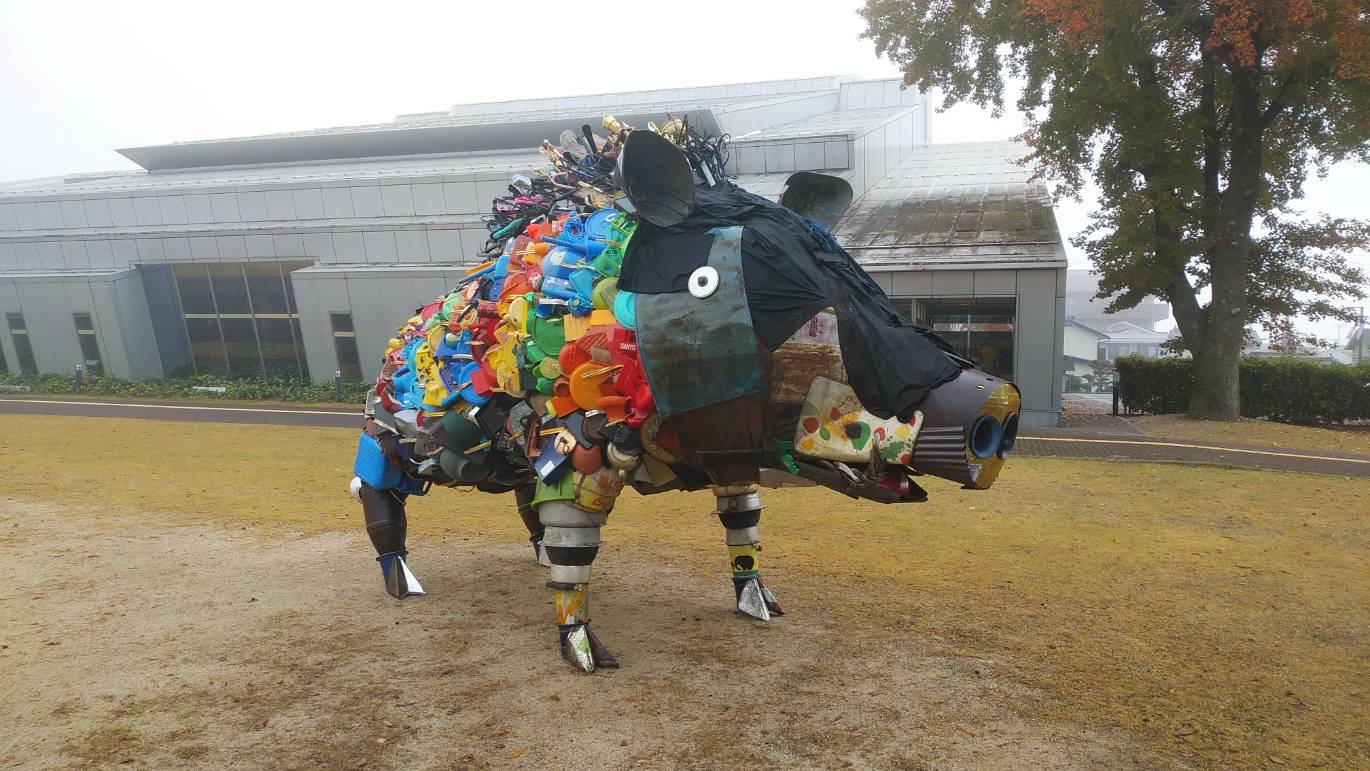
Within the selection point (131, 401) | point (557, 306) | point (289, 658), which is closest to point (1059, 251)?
point (557, 306)

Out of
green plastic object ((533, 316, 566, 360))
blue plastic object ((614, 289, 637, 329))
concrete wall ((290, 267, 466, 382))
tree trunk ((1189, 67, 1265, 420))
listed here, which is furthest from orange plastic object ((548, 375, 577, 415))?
tree trunk ((1189, 67, 1265, 420))

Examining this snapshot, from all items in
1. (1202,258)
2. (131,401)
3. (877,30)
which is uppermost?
(877,30)

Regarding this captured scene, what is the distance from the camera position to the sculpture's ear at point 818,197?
4977 mm

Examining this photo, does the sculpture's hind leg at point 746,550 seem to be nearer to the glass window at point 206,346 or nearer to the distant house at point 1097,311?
the glass window at point 206,346

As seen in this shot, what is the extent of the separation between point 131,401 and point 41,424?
395cm

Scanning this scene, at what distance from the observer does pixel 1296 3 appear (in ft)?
35.6

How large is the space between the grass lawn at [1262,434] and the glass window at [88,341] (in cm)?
2144

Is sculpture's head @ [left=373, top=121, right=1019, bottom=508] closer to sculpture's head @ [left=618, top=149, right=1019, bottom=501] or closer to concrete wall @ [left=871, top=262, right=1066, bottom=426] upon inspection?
sculpture's head @ [left=618, top=149, right=1019, bottom=501]

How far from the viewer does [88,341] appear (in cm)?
1941

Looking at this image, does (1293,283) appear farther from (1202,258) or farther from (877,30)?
(877,30)

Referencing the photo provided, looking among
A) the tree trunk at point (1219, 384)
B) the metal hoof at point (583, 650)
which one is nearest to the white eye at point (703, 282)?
the metal hoof at point (583, 650)

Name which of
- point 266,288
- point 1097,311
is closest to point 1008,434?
point 266,288

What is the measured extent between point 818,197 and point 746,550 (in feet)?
7.36

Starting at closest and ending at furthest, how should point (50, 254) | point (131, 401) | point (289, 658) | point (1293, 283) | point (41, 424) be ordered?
point (289, 658)
point (41, 424)
point (1293, 283)
point (131, 401)
point (50, 254)
